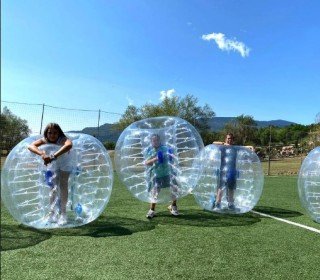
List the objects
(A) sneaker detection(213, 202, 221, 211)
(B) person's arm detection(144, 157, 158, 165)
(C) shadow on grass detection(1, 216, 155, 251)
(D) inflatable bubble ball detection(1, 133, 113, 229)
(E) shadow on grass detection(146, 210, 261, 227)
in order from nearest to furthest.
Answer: (C) shadow on grass detection(1, 216, 155, 251)
(D) inflatable bubble ball detection(1, 133, 113, 229)
(E) shadow on grass detection(146, 210, 261, 227)
(B) person's arm detection(144, 157, 158, 165)
(A) sneaker detection(213, 202, 221, 211)

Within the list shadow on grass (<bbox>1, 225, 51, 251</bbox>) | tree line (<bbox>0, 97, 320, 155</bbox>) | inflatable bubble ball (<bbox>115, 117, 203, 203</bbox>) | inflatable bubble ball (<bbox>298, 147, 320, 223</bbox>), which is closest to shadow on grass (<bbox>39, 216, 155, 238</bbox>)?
shadow on grass (<bbox>1, 225, 51, 251</bbox>)

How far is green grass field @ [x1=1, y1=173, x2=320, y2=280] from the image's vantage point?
141 inches

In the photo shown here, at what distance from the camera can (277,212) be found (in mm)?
7473

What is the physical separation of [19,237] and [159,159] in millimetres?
2359

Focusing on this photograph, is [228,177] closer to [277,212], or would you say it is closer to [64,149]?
[277,212]

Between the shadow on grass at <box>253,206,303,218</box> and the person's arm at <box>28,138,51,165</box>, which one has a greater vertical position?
the person's arm at <box>28,138,51,165</box>

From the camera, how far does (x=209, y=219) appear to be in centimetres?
641

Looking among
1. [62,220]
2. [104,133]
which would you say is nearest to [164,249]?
[62,220]

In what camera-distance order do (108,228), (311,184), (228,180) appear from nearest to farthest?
1. (108,228)
2. (311,184)
3. (228,180)

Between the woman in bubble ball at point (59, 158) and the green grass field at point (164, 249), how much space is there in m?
0.23

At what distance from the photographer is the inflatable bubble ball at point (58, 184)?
4723 millimetres

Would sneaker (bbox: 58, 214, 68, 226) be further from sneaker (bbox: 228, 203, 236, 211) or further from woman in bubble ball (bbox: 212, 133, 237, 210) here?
sneaker (bbox: 228, 203, 236, 211)

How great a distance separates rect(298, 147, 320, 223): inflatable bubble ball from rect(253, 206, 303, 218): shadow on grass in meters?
0.82

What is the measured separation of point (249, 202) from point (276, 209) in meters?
1.35
